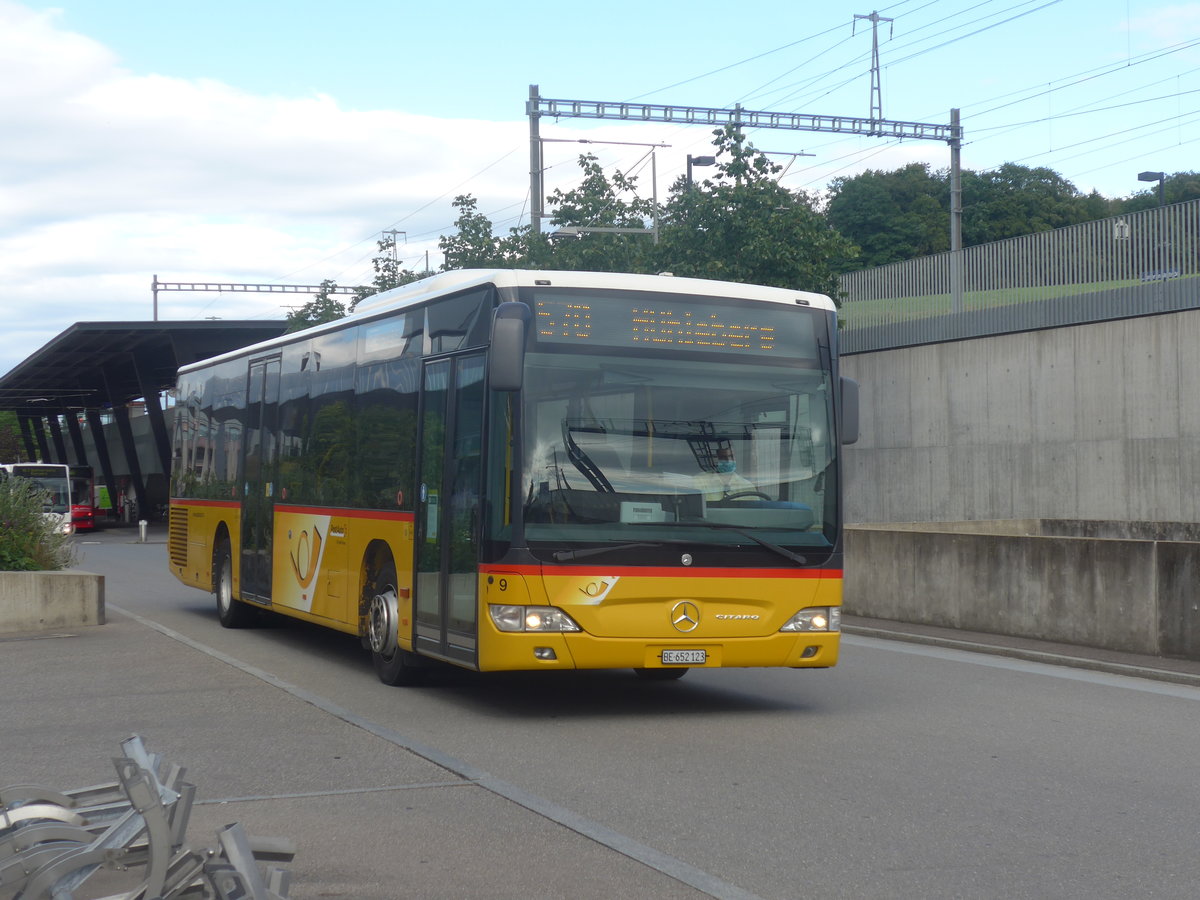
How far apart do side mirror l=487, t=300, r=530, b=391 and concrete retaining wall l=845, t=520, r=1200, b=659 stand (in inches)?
280

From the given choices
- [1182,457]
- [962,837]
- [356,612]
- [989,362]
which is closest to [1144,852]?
[962,837]

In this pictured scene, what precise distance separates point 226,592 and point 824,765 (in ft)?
35.1

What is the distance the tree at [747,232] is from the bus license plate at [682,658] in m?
19.7

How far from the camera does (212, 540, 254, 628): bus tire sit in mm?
17156

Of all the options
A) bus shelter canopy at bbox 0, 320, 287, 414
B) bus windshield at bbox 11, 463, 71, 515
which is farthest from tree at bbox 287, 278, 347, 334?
bus windshield at bbox 11, 463, 71, 515

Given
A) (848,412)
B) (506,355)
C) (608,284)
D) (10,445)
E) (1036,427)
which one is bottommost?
(848,412)

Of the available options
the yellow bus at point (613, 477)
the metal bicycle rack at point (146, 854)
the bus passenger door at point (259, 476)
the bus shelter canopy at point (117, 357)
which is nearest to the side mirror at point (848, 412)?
the yellow bus at point (613, 477)

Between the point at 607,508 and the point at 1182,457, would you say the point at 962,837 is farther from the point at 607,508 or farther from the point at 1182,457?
the point at 1182,457


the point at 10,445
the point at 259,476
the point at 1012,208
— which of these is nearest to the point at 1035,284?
the point at 259,476

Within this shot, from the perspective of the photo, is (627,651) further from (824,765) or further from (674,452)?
(824,765)

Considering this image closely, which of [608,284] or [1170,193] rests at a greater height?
[1170,193]

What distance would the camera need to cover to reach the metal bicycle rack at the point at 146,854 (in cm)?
454

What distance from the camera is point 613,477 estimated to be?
995 cm

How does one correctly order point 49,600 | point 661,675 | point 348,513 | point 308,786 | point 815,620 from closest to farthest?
1. point 308,786
2. point 815,620
3. point 661,675
4. point 348,513
5. point 49,600
